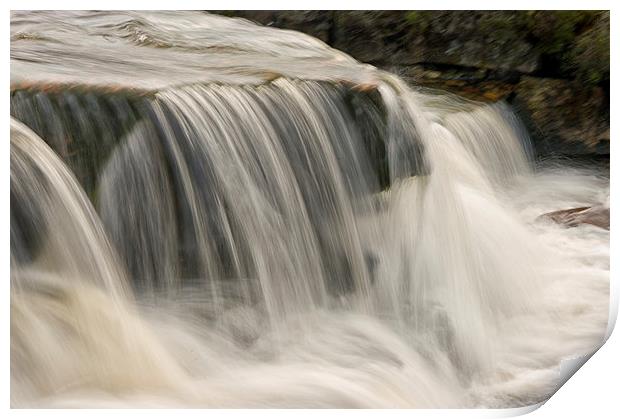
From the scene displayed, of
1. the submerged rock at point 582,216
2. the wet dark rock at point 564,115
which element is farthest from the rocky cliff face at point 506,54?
the submerged rock at point 582,216

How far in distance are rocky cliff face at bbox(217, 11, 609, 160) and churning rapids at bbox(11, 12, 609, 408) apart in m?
0.08

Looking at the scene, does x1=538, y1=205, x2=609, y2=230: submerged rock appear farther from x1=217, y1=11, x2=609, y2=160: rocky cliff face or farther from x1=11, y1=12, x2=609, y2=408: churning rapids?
x1=217, y1=11, x2=609, y2=160: rocky cliff face

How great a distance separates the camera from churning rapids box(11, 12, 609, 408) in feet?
9.43

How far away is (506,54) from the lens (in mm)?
3363

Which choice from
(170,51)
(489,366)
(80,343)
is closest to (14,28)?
(170,51)

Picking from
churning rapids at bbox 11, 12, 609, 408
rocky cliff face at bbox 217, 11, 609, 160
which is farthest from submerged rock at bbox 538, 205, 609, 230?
rocky cliff face at bbox 217, 11, 609, 160

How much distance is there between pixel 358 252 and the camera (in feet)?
10.4

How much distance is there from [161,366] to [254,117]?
82cm

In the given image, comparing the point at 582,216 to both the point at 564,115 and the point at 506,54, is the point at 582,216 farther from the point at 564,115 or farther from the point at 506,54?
the point at 506,54

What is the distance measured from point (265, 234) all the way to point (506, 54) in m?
1.05

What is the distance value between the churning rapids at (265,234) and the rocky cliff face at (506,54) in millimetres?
79

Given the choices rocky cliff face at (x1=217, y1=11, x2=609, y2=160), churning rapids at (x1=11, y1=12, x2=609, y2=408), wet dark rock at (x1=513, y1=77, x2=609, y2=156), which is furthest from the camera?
wet dark rock at (x1=513, y1=77, x2=609, y2=156)

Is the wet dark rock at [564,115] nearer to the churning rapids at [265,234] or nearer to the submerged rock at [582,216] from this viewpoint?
the churning rapids at [265,234]

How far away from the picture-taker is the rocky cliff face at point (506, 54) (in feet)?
10.6
